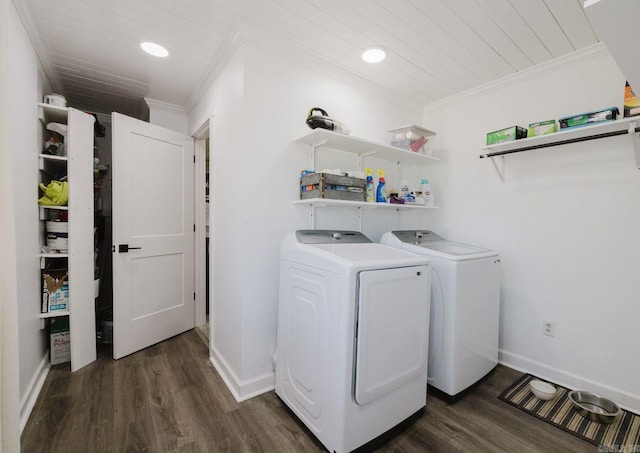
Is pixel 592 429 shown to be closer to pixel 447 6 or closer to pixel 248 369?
pixel 248 369

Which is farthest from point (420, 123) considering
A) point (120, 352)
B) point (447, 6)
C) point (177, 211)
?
point (120, 352)

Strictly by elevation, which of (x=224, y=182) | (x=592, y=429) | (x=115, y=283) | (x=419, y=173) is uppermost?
(x=419, y=173)

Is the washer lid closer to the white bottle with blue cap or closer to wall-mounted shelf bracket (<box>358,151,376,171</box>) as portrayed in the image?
the white bottle with blue cap

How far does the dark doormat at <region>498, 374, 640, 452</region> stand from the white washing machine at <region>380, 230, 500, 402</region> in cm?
24

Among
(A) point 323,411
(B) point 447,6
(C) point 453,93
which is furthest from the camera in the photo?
(C) point 453,93

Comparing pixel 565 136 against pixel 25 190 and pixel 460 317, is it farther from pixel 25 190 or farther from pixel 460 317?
pixel 25 190

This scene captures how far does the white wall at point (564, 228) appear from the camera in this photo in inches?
71.2

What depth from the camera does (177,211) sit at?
2.74 m

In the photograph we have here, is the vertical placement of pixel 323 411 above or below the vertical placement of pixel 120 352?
above

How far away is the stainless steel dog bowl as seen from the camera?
1635mm

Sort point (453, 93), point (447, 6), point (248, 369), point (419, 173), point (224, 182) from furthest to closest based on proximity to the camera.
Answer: point (419, 173) < point (453, 93) < point (224, 182) < point (248, 369) < point (447, 6)

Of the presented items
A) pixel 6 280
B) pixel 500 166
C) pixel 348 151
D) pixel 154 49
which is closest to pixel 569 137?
pixel 500 166

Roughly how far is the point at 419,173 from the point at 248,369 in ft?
7.80

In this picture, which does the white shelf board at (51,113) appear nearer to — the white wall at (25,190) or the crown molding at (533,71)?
the white wall at (25,190)
